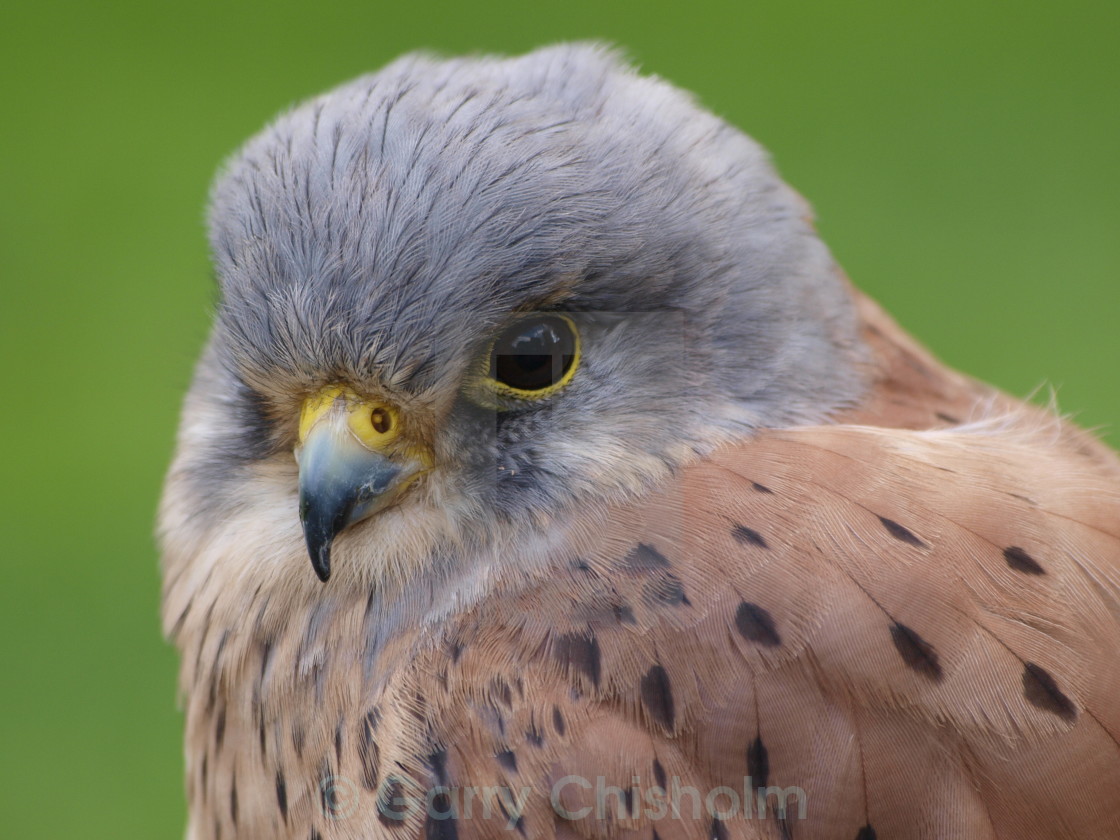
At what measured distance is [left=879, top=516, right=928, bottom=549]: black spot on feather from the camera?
6.42 feet

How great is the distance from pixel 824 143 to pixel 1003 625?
474cm

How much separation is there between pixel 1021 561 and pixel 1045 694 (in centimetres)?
20

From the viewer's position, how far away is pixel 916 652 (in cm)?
189

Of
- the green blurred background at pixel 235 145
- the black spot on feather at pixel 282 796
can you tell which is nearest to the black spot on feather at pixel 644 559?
the black spot on feather at pixel 282 796

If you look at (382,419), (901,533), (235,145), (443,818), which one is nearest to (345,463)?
(382,419)

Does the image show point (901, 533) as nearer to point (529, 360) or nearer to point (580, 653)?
point (580, 653)

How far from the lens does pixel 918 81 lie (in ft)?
21.4

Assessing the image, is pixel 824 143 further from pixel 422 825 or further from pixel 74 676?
pixel 422 825

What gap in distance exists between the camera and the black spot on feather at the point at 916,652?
1.88 meters

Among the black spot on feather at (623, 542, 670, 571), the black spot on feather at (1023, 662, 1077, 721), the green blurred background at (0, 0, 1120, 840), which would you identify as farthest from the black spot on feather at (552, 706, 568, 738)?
the green blurred background at (0, 0, 1120, 840)

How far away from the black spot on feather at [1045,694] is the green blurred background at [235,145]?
3.52 meters

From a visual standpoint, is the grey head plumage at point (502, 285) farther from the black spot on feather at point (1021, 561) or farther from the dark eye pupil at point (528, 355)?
the black spot on feather at point (1021, 561)

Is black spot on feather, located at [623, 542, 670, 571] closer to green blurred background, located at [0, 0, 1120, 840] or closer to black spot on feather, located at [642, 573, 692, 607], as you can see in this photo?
black spot on feather, located at [642, 573, 692, 607]

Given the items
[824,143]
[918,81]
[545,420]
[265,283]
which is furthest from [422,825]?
[918,81]
